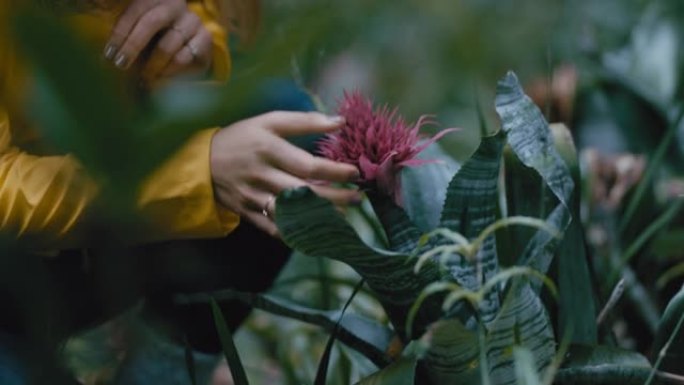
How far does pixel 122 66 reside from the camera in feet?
2.85

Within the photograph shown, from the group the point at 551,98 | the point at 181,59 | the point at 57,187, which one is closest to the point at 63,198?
the point at 57,187

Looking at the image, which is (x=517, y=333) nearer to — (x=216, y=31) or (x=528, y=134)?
(x=528, y=134)

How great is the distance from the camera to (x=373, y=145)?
2.63 feet

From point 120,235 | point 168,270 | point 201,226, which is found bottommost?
point 168,270

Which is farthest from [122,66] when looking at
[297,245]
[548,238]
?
[548,238]

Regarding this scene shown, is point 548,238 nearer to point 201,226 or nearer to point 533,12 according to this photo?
point 201,226

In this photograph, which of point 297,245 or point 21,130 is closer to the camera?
point 297,245

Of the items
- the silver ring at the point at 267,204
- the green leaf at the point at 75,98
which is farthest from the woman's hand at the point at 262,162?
the green leaf at the point at 75,98

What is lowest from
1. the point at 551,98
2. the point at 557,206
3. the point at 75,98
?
the point at 551,98

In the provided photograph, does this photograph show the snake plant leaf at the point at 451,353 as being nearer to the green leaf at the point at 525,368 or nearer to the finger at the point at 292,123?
the green leaf at the point at 525,368

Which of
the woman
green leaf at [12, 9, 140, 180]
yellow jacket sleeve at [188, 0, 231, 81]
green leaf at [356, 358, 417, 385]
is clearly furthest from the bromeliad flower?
green leaf at [12, 9, 140, 180]

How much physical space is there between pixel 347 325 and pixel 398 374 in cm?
14

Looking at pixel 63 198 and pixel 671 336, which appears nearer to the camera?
pixel 63 198

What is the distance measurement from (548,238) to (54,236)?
338mm
